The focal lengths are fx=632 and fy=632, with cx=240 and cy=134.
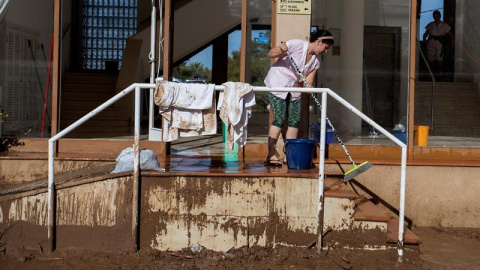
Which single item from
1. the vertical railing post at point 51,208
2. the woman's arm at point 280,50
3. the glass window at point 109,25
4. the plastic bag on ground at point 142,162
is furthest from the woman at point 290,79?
the glass window at point 109,25

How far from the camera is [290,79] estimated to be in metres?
6.96

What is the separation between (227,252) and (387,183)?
7.54 ft

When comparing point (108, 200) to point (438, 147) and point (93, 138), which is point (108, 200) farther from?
point (438, 147)

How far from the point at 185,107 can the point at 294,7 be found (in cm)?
243

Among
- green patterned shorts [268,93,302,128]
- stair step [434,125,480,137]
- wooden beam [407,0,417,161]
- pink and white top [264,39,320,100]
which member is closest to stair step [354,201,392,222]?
green patterned shorts [268,93,302,128]

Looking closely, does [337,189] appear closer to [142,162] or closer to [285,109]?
[285,109]

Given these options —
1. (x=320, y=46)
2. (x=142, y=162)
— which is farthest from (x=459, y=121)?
(x=142, y=162)

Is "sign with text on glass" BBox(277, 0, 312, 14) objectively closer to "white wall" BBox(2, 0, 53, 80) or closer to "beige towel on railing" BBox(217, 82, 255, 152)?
"beige towel on railing" BBox(217, 82, 255, 152)

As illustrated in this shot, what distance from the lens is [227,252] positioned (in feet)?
19.6

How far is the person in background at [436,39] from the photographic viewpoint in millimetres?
8180

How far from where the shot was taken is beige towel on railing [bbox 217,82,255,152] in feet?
20.3

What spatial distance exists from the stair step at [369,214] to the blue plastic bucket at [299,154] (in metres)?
0.72

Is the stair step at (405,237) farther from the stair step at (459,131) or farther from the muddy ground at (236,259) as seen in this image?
the stair step at (459,131)

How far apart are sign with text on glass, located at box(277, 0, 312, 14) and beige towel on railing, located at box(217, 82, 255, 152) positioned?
200 centimetres
